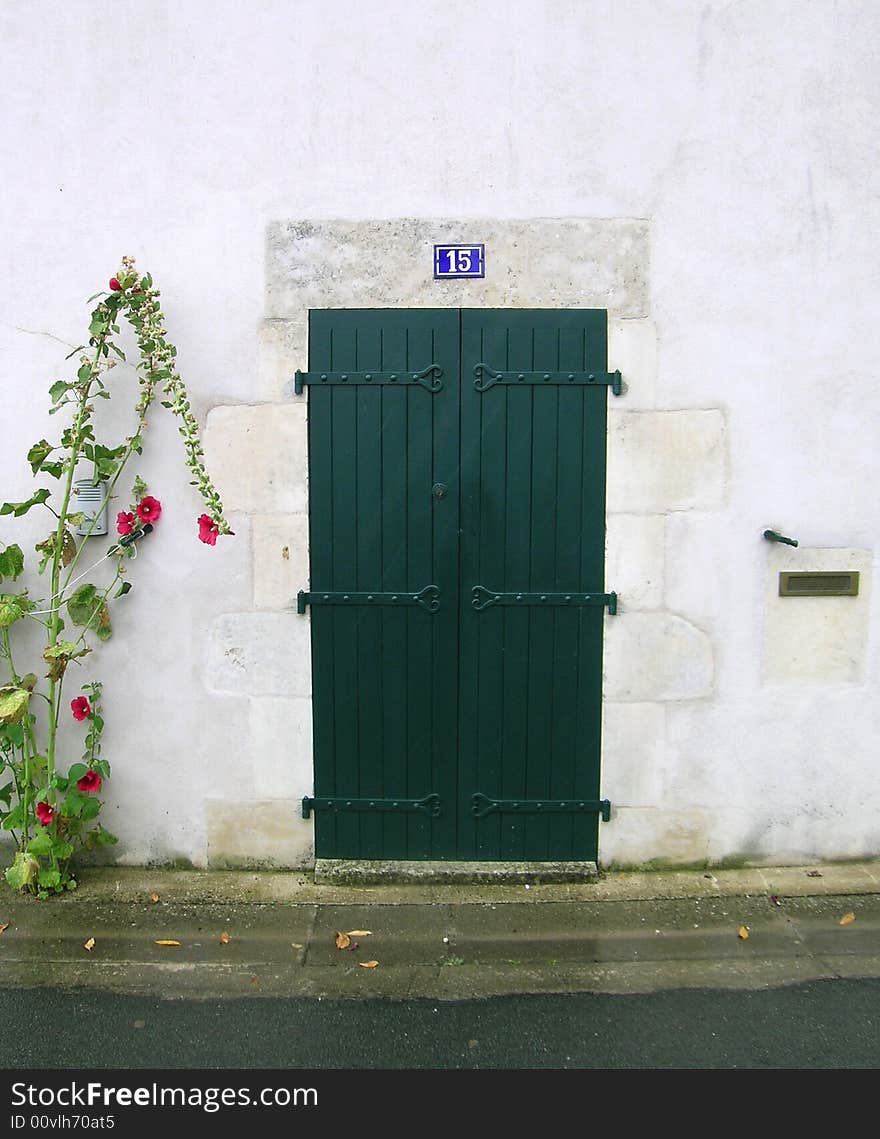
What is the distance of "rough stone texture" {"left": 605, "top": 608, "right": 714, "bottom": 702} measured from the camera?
11.9 feet

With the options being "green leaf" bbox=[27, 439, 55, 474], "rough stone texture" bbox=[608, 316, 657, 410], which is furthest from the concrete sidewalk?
"rough stone texture" bbox=[608, 316, 657, 410]

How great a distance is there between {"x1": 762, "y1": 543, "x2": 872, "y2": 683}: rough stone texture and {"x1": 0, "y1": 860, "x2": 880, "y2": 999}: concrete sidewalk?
2.59 feet

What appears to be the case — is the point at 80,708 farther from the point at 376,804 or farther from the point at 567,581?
the point at 567,581

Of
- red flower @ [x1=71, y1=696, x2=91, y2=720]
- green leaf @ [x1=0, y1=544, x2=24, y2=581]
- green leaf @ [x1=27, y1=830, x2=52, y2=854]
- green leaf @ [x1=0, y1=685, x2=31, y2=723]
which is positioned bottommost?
green leaf @ [x1=27, y1=830, x2=52, y2=854]

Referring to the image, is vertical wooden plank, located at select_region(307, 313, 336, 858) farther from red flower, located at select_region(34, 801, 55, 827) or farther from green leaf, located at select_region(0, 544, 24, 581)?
green leaf, located at select_region(0, 544, 24, 581)

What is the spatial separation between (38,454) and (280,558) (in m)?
0.94

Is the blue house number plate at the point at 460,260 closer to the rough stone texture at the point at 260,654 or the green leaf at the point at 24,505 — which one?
the rough stone texture at the point at 260,654

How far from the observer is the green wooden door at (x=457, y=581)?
351 centimetres

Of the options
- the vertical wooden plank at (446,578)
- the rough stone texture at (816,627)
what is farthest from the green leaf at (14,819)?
the rough stone texture at (816,627)

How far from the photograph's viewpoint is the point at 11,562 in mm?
3553

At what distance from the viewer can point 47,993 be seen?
3.04 meters

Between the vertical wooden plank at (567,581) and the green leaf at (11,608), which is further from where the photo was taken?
the vertical wooden plank at (567,581)

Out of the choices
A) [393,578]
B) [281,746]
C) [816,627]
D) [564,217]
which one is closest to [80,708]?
[281,746]

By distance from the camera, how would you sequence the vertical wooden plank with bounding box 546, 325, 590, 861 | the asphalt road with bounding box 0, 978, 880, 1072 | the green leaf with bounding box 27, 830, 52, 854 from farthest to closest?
1. the vertical wooden plank with bounding box 546, 325, 590, 861
2. the green leaf with bounding box 27, 830, 52, 854
3. the asphalt road with bounding box 0, 978, 880, 1072
